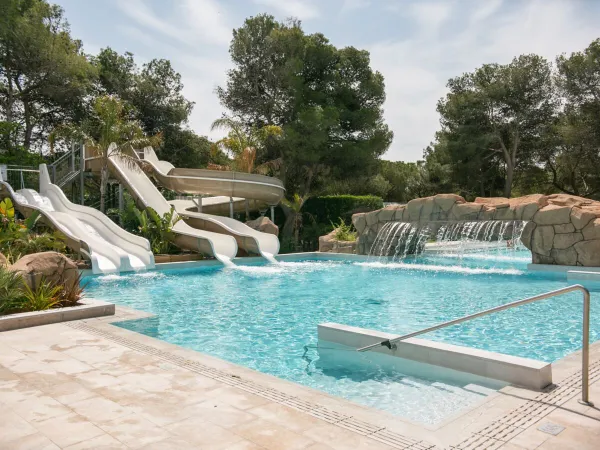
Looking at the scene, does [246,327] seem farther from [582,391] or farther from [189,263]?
[189,263]

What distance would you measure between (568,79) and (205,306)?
27.2m

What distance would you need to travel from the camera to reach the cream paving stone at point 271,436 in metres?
2.89

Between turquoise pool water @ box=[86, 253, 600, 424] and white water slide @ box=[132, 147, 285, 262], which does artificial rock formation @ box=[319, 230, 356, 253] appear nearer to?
white water slide @ box=[132, 147, 285, 262]

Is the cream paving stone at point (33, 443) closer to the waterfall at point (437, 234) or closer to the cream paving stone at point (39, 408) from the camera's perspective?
the cream paving stone at point (39, 408)

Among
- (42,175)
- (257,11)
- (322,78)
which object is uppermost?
(257,11)

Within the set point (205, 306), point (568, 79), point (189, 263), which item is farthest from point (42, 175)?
point (568, 79)

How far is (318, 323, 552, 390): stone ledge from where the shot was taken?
12.8 feet

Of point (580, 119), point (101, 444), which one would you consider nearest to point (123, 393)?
point (101, 444)

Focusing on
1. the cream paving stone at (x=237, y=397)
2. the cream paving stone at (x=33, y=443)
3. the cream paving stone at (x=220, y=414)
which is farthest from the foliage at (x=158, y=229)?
the cream paving stone at (x=33, y=443)

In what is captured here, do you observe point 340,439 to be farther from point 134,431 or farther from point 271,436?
point 134,431

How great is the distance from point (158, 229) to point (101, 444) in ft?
48.4

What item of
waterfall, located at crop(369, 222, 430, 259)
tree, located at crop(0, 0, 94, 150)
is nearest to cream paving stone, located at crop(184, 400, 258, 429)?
waterfall, located at crop(369, 222, 430, 259)

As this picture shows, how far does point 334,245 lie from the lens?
19297mm

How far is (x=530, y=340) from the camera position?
20.7ft
